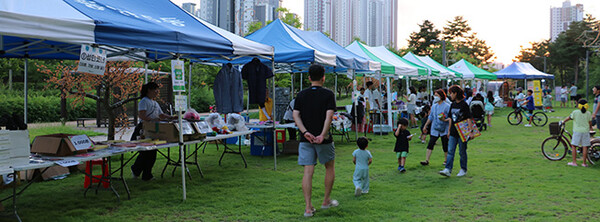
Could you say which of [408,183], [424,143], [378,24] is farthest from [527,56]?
[408,183]

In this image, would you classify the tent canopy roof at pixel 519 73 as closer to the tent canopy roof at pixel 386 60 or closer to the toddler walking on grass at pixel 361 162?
the tent canopy roof at pixel 386 60

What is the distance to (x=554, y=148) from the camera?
378 inches

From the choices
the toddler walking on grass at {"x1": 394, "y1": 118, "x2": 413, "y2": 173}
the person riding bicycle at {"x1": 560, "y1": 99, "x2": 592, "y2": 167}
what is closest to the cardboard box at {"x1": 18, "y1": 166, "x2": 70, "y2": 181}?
the toddler walking on grass at {"x1": 394, "y1": 118, "x2": 413, "y2": 173}

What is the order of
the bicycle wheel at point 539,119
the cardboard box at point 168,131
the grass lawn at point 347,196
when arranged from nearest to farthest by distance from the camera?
the grass lawn at point 347,196 → the cardboard box at point 168,131 → the bicycle wheel at point 539,119

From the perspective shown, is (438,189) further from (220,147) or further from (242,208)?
(220,147)

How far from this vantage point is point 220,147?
40.4 feet

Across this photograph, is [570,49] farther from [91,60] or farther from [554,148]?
[91,60]

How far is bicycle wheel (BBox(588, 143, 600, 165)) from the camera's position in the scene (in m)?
9.05

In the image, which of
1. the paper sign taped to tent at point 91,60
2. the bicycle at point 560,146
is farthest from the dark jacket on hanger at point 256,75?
the bicycle at point 560,146

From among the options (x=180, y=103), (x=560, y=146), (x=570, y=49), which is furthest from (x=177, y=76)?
(x=570, y=49)

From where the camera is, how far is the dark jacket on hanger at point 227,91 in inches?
360

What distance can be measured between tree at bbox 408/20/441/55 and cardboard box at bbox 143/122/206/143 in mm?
56801

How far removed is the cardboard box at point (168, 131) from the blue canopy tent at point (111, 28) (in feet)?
1.86

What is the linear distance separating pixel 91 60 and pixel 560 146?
9086mm
